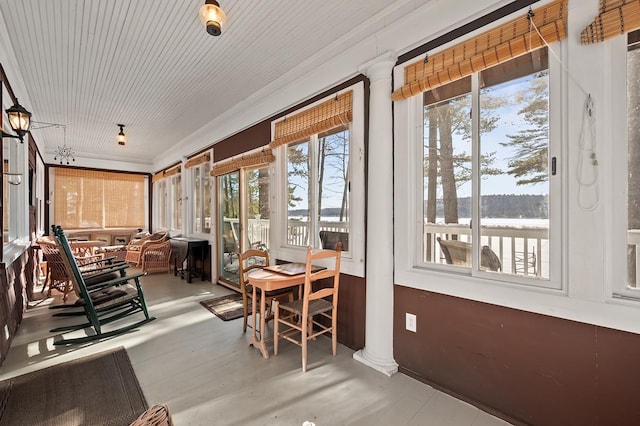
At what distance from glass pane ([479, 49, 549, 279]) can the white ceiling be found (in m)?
0.98

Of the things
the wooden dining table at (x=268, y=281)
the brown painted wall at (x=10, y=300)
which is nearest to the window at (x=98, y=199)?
the brown painted wall at (x=10, y=300)

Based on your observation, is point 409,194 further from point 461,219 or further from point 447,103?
point 447,103

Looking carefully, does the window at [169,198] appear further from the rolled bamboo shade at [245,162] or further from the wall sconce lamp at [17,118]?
the wall sconce lamp at [17,118]

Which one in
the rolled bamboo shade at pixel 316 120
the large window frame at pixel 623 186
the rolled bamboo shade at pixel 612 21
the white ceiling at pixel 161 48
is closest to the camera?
the rolled bamboo shade at pixel 612 21

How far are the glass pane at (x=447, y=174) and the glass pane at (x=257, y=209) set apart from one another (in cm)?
243

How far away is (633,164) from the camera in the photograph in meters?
1.43

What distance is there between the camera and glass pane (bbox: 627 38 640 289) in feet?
4.65

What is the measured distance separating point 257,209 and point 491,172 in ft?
10.4

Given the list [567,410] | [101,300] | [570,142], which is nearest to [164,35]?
[101,300]

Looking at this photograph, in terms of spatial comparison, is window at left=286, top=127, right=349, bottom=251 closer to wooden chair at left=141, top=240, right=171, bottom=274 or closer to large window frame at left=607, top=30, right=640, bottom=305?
large window frame at left=607, top=30, right=640, bottom=305

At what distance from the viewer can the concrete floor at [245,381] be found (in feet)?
5.78

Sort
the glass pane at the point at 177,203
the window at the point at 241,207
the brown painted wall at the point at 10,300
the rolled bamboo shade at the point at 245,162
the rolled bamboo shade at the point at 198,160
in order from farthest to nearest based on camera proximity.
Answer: the glass pane at the point at 177,203
the rolled bamboo shade at the point at 198,160
the window at the point at 241,207
the rolled bamboo shade at the point at 245,162
the brown painted wall at the point at 10,300

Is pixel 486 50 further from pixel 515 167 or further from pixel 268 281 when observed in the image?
pixel 268 281

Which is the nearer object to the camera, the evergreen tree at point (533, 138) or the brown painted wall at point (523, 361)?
the brown painted wall at point (523, 361)
